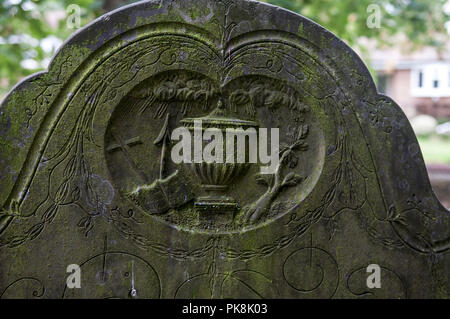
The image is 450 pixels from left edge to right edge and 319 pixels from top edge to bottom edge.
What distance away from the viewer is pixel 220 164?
9.24 ft

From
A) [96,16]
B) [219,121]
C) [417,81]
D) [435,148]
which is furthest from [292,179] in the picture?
[417,81]

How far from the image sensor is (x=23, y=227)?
2670 millimetres

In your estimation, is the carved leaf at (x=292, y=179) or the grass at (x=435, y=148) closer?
the carved leaf at (x=292, y=179)

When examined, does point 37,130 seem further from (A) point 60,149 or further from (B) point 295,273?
(B) point 295,273

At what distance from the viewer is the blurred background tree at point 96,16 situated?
5.95 m

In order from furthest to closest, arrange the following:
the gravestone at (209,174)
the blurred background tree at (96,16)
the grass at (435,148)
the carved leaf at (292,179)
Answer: the grass at (435,148), the blurred background tree at (96,16), the carved leaf at (292,179), the gravestone at (209,174)

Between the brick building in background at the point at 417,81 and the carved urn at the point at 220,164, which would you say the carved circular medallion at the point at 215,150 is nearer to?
the carved urn at the point at 220,164

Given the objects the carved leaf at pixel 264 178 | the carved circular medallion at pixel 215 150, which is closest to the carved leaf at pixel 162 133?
the carved circular medallion at pixel 215 150

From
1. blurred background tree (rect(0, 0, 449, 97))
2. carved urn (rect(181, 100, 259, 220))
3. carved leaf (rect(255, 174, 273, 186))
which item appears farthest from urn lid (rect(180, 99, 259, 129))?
blurred background tree (rect(0, 0, 449, 97))

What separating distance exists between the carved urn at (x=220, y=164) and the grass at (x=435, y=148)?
11.2 m

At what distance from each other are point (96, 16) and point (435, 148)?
13.3m

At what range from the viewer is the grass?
13.4 meters
